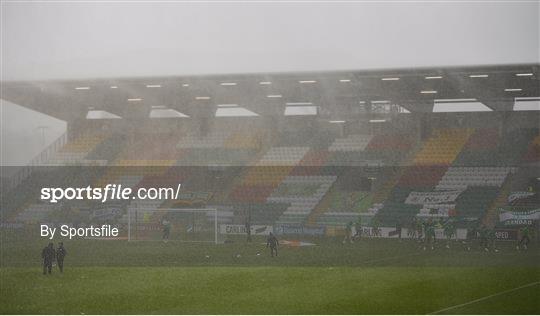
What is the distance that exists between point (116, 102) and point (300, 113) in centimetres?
150

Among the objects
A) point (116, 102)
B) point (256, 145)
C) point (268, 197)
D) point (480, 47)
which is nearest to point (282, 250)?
point (268, 197)

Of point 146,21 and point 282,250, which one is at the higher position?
point 146,21

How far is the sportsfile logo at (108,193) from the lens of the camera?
20.4 feet

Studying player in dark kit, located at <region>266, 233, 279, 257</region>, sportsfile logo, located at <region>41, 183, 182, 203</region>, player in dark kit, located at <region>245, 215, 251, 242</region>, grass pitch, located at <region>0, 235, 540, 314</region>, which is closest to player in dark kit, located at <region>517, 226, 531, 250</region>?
grass pitch, located at <region>0, 235, 540, 314</region>

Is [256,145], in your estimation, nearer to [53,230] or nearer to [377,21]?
[377,21]

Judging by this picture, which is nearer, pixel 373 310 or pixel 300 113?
pixel 373 310

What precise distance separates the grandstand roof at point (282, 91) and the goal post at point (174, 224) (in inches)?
31.0

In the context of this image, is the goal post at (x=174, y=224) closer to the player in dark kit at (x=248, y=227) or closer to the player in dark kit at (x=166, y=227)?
the player in dark kit at (x=166, y=227)

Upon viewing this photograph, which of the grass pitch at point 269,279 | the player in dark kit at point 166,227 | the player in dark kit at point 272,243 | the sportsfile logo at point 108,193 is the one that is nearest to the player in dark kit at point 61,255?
the grass pitch at point 269,279

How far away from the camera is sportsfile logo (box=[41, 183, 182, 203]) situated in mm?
6211

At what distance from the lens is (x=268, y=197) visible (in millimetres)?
6148

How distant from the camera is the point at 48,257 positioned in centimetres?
618

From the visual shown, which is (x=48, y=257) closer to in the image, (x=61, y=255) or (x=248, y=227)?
(x=61, y=255)

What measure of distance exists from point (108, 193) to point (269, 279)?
4.85 ft
